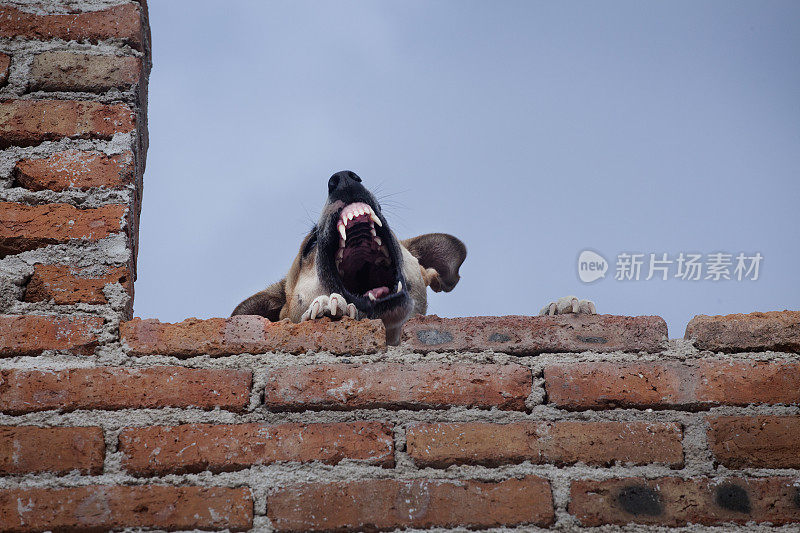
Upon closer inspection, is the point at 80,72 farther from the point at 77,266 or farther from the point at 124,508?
the point at 124,508

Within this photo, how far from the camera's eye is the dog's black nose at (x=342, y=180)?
3418 mm

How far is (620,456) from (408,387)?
0.44 metres

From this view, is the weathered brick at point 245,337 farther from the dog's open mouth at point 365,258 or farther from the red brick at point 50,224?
the dog's open mouth at point 365,258

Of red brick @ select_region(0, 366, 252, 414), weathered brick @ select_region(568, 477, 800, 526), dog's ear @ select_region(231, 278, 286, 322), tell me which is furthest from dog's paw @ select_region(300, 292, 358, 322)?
dog's ear @ select_region(231, 278, 286, 322)

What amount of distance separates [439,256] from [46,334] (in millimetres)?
2631

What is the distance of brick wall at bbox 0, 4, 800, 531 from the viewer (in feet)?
4.87

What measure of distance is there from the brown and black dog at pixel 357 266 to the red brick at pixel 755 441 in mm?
1800

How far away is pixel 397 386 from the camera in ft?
5.28

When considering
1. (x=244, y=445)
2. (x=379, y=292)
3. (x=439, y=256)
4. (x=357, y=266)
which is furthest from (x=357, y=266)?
(x=244, y=445)

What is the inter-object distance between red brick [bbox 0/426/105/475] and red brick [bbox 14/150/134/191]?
57 centimetres

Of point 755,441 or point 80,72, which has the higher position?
point 80,72

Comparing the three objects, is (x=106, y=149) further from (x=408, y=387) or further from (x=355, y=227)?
(x=355, y=227)

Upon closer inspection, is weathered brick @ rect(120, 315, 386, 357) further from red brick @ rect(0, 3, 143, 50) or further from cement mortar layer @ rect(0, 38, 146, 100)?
red brick @ rect(0, 3, 143, 50)

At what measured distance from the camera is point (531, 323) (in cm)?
172
